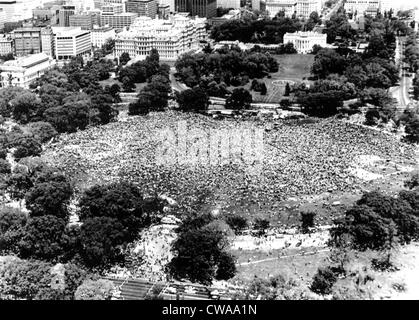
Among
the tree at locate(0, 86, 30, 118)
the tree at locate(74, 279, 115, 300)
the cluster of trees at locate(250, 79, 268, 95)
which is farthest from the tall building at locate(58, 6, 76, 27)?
the tree at locate(74, 279, 115, 300)

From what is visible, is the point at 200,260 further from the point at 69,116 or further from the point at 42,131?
the point at 69,116

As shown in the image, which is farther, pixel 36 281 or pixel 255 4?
pixel 255 4

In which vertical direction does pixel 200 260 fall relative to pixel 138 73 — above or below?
below

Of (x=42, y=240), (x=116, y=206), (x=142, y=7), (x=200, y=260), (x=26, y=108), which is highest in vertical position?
(x=142, y=7)

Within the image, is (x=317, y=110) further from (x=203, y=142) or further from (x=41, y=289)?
(x=41, y=289)

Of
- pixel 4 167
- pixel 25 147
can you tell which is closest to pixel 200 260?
pixel 4 167
